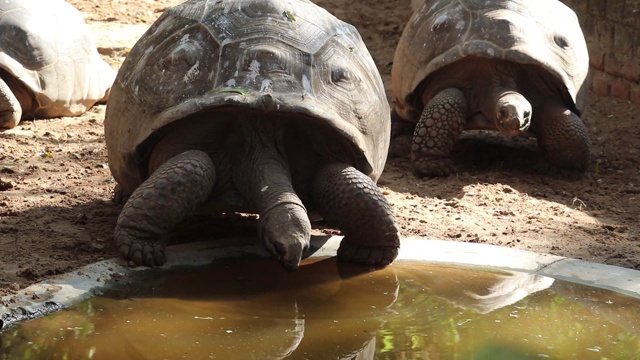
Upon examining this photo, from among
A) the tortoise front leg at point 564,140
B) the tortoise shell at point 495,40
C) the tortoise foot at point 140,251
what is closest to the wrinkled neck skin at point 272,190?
the tortoise foot at point 140,251

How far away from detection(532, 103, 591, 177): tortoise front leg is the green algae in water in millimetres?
2763

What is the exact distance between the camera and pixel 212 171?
15.0 feet

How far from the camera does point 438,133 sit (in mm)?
7020

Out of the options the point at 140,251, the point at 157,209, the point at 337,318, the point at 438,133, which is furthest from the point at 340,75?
the point at 438,133

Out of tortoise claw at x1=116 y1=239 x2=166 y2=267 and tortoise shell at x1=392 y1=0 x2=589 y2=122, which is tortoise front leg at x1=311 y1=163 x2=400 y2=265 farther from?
tortoise shell at x1=392 y1=0 x2=589 y2=122

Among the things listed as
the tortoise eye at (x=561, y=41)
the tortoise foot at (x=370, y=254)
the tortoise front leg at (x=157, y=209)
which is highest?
the tortoise eye at (x=561, y=41)

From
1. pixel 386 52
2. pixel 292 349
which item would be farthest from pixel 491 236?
pixel 386 52

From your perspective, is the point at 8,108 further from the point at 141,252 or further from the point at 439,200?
the point at 141,252

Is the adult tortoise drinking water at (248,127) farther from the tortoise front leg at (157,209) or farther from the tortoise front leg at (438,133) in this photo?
the tortoise front leg at (438,133)

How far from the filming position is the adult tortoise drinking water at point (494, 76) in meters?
7.04

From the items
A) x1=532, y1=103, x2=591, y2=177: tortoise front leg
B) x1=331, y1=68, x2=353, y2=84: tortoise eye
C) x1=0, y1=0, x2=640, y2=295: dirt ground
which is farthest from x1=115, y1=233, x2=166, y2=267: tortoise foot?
x1=532, y1=103, x2=591, y2=177: tortoise front leg

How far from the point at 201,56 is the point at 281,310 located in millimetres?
1364

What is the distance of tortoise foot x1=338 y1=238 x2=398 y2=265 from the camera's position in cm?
464

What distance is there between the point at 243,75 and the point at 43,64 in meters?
3.48
